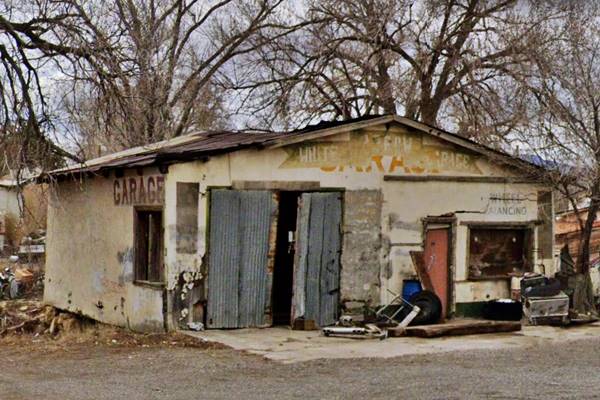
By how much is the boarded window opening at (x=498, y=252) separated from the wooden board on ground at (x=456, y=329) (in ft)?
6.42

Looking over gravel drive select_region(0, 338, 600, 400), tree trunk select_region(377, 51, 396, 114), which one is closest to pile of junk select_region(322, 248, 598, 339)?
gravel drive select_region(0, 338, 600, 400)

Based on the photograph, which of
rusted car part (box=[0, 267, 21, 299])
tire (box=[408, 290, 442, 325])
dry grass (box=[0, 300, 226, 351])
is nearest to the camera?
dry grass (box=[0, 300, 226, 351])

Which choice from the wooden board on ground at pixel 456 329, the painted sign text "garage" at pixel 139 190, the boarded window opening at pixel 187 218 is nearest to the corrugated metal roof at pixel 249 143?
the painted sign text "garage" at pixel 139 190

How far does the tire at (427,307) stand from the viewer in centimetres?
1630

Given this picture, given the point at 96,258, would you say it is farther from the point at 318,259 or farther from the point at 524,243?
the point at 524,243

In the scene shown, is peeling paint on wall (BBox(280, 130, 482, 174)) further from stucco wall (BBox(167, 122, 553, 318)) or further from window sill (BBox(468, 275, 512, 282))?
window sill (BBox(468, 275, 512, 282))

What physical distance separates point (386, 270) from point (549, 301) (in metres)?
2.99

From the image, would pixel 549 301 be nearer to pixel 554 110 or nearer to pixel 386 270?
pixel 386 270

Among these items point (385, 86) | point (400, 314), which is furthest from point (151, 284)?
point (385, 86)

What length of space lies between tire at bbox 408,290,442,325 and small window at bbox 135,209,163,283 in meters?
4.53

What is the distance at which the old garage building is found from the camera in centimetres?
1545

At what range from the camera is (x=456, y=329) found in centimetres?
1529

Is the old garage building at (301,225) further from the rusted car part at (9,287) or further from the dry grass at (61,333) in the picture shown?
the rusted car part at (9,287)

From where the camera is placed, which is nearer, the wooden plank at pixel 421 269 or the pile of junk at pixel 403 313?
the pile of junk at pixel 403 313
